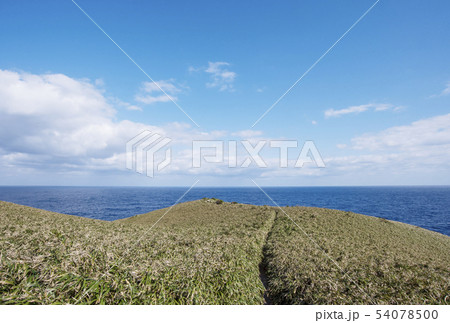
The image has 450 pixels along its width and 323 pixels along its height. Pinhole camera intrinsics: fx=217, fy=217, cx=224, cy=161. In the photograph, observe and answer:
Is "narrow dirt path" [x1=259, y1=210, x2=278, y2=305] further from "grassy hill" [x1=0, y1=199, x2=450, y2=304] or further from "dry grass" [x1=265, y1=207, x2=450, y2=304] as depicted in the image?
"dry grass" [x1=265, y1=207, x2=450, y2=304]

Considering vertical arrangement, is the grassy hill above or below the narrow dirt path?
above

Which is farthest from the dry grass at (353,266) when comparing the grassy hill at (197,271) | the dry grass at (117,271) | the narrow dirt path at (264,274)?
the dry grass at (117,271)

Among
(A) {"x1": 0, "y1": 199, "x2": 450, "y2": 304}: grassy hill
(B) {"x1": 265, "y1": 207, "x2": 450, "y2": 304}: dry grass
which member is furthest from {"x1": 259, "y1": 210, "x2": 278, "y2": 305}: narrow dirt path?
(B) {"x1": 265, "y1": 207, "x2": 450, "y2": 304}: dry grass

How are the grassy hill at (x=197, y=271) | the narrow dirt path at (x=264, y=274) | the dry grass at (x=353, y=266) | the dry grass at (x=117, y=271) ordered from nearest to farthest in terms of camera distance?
the dry grass at (x=117, y=271) → the grassy hill at (x=197, y=271) → the dry grass at (x=353, y=266) → the narrow dirt path at (x=264, y=274)

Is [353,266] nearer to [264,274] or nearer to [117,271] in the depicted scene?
[264,274]

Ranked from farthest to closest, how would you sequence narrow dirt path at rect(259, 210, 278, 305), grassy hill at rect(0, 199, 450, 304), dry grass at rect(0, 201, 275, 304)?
narrow dirt path at rect(259, 210, 278, 305), grassy hill at rect(0, 199, 450, 304), dry grass at rect(0, 201, 275, 304)

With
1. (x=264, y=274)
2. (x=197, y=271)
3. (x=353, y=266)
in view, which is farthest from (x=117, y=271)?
(x=353, y=266)

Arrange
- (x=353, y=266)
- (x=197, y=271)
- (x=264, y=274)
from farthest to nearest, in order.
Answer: (x=264, y=274)
(x=353, y=266)
(x=197, y=271)

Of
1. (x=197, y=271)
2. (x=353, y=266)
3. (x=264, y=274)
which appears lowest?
(x=264, y=274)

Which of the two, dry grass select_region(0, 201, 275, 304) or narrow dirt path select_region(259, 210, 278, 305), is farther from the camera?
narrow dirt path select_region(259, 210, 278, 305)

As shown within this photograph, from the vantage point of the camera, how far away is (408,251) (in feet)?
47.7

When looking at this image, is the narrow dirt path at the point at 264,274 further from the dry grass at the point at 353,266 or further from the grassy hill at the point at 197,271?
the dry grass at the point at 353,266
